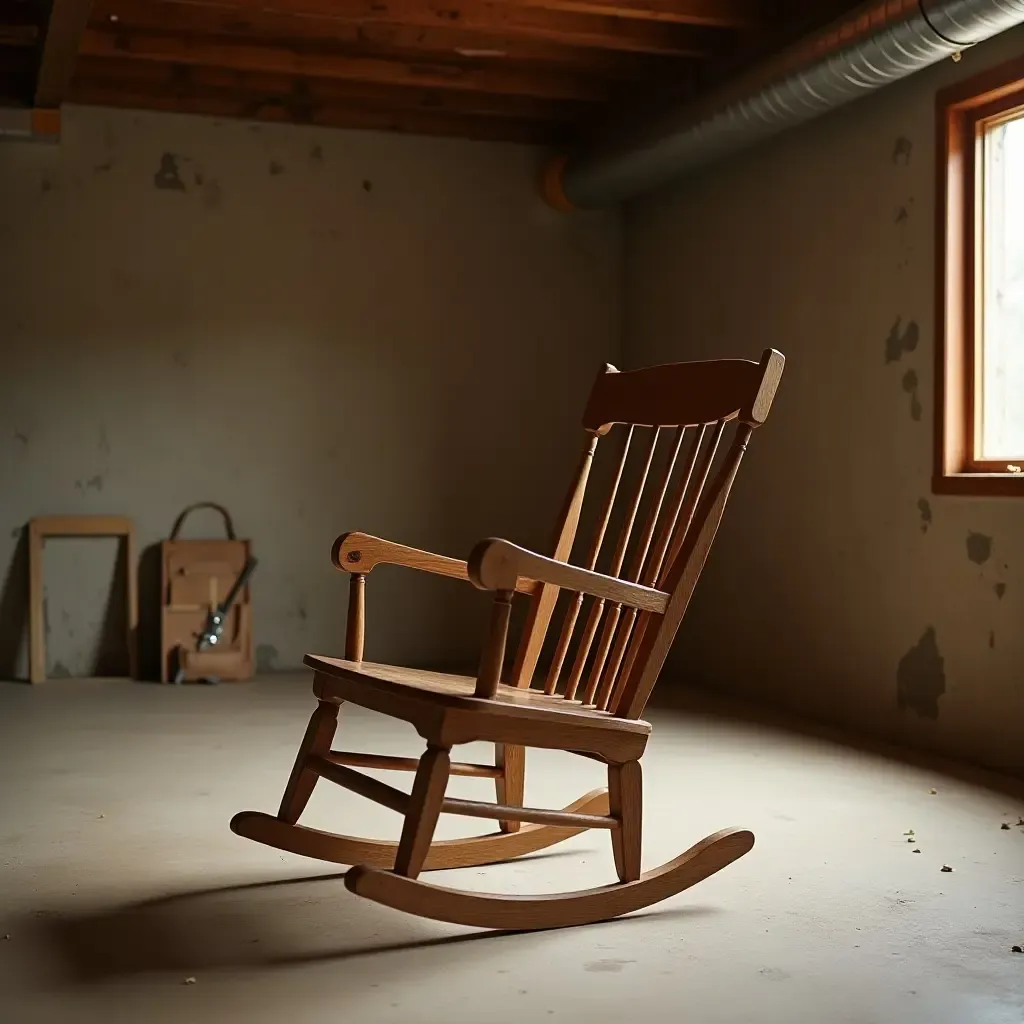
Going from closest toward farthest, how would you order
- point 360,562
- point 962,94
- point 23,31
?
point 360,562, point 962,94, point 23,31

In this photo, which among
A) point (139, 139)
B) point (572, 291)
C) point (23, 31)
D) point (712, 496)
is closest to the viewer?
point (712, 496)

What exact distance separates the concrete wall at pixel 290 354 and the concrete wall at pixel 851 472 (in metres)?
0.92

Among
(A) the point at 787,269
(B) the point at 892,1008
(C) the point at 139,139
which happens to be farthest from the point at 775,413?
(B) the point at 892,1008

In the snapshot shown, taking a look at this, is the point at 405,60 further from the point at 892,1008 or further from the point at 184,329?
the point at 892,1008

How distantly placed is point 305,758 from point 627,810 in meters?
0.67

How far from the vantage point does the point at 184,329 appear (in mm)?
6094

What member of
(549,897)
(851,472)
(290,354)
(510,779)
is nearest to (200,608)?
(290,354)

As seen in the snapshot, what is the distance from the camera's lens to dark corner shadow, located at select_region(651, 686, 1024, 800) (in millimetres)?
4082

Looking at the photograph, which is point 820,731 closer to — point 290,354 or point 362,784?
point 362,784

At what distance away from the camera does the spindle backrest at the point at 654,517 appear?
8.72 feet

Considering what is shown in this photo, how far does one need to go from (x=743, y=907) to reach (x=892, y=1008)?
54 centimetres

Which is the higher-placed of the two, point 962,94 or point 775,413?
point 962,94

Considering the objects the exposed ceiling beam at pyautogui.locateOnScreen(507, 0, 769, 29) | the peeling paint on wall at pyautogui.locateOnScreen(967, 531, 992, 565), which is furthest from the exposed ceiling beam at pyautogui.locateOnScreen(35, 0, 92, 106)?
the peeling paint on wall at pyautogui.locateOnScreen(967, 531, 992, 565)

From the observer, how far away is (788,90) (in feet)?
15.0
